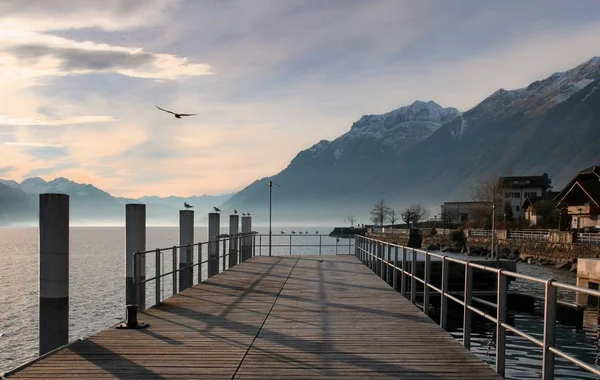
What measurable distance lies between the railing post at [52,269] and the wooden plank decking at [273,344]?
2.29 ft

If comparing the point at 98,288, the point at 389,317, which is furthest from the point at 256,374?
the point at 98,288

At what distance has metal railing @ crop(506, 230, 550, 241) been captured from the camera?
65025 mm

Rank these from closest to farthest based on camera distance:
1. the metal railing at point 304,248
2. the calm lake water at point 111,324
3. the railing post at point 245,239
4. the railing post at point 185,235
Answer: the railing post at point 185,235 < the calm lake water at point 111,324 < the railing post at point 245,239 < the metal railing at point 304,248

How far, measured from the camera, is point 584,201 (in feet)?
221

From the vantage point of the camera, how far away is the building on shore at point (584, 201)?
63.5m

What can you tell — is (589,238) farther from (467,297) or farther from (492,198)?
(467,297)

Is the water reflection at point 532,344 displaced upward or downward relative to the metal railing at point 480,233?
upward

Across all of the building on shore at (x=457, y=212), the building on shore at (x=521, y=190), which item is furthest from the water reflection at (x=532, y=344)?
the building on shore at (x=457, y=212)

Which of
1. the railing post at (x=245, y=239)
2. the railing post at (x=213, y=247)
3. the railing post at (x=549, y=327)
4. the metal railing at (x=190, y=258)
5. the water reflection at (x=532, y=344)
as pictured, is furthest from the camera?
the railing post at (x=245, y=239)

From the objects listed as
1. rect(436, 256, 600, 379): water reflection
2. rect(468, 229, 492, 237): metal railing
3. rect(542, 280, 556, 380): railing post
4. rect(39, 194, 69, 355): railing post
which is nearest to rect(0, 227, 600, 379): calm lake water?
rect(436, 256, 600, 379): water reflection

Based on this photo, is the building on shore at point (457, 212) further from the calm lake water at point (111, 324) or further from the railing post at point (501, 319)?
the railing post at point (501, 319)

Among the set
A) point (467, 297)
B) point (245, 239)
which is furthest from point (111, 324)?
point (467, 297)

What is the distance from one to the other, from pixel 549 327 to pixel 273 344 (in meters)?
3.72

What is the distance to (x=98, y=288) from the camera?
43.2 m
